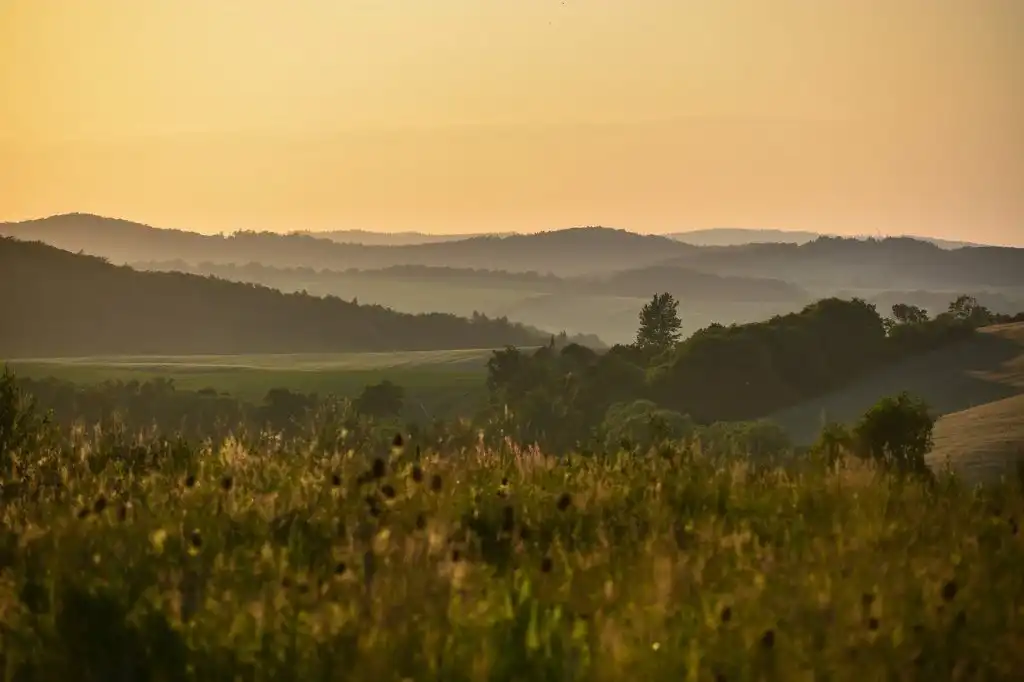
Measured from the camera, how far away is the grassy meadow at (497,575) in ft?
13.1

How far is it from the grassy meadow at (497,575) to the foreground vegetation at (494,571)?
0.01 m

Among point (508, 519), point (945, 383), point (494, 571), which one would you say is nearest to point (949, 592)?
point (494, 571)

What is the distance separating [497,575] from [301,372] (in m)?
138

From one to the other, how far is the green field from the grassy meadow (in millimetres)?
96292

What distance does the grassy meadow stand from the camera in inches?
158

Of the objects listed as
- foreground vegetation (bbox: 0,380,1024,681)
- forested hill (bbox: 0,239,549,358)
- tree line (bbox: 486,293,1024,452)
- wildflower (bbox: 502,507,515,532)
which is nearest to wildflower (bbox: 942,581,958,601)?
foreground vegetation (bbox: 0,380,1024,681)

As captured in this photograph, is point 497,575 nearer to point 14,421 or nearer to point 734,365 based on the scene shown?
point 14,421

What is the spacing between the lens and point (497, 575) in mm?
5098

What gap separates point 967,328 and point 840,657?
106m

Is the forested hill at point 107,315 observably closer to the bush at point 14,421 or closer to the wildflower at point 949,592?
the bush at point 14,421

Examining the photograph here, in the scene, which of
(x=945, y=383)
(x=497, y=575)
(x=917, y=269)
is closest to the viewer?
(x=497, y=575)

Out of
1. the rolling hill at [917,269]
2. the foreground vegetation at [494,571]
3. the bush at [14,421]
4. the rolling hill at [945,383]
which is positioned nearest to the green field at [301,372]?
the rolling hill at [945,383]

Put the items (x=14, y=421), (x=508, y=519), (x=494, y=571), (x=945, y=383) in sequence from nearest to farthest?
1. (x=494, y=571)
2. (x=508, y=519)
3. (x=14, y=421)
4. (x=945, y=383)

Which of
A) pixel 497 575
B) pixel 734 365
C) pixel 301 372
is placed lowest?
pixel 301 372
